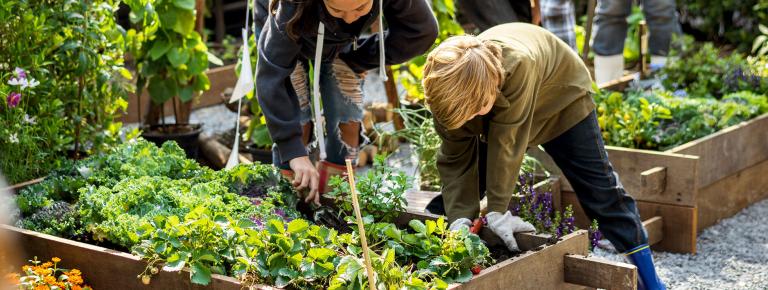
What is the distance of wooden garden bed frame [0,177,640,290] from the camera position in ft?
8.46

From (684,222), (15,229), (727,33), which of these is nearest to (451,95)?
(15,229)

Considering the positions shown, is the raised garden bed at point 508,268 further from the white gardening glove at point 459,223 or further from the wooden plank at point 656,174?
the wooden plank at point 656,174

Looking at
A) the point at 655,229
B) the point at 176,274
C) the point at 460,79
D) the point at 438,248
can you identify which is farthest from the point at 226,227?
the point at 655,229

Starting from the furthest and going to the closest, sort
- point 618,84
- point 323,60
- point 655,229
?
1. point 618,84
2. point 655,229
3. point 323,60

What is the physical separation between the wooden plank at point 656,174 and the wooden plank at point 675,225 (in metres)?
0.03

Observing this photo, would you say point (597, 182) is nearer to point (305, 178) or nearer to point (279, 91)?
point (305, 178)

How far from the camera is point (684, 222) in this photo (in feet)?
13.2

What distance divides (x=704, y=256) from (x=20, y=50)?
2731 mm

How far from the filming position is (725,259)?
4.00m

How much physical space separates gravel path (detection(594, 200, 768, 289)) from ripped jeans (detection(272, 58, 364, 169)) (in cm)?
111

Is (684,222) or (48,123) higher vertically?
(48,123)

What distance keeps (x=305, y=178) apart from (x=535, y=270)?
883mm

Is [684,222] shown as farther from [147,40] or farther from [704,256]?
[147,40]

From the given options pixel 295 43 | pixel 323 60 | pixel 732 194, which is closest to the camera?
pixel 295 43
